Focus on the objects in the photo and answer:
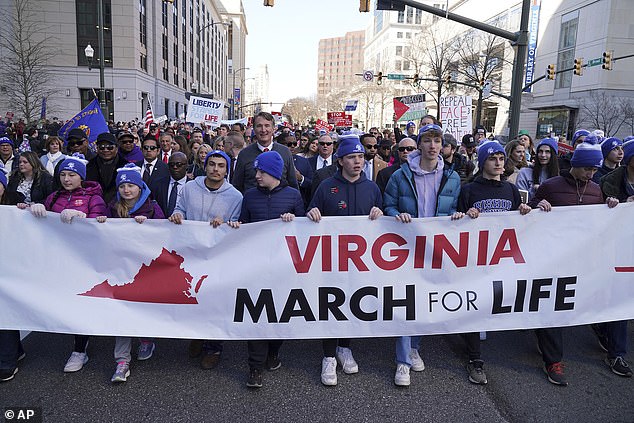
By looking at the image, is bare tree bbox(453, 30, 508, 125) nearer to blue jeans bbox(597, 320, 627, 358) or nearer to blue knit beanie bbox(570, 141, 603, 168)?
blue knit beanie bbox(570, 141, 603, 168)

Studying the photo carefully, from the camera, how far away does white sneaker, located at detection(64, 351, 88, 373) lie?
4.00 metres

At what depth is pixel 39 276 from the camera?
3.95 meters

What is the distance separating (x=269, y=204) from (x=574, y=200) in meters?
2.64

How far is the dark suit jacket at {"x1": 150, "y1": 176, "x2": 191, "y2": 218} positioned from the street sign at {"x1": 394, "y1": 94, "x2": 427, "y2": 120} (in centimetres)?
1034

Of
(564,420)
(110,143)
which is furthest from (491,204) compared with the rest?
(110,143)

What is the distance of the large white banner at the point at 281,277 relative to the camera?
12.9 ft

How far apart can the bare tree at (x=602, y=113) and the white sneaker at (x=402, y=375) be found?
121 feet

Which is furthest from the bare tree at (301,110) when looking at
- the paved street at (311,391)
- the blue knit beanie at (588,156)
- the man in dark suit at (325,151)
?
the paved street at (311,391)

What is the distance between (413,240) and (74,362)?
9.65 feet

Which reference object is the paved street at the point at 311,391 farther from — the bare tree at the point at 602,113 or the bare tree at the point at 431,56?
the bare tree at the point at 431,56

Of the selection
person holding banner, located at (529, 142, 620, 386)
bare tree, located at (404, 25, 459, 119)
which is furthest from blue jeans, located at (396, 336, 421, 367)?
bare tree, located at (404, 25, 459, 119)

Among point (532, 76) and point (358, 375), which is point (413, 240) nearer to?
point (358, 375)

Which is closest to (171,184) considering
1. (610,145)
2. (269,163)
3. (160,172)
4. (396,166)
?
(160,172)

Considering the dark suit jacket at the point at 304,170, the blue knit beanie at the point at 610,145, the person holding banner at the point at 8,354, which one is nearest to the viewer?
the person holding banner at the point at 8,354
